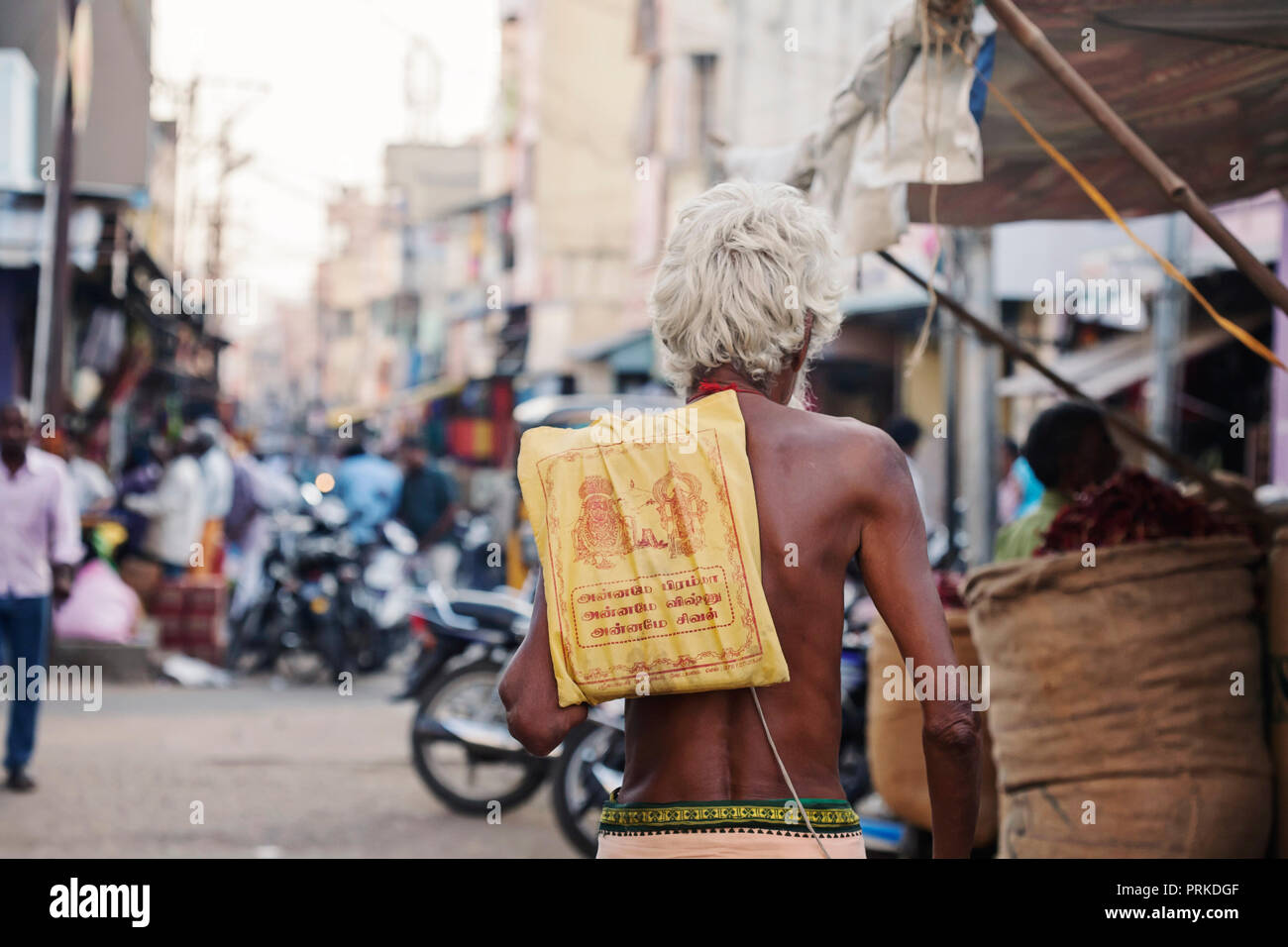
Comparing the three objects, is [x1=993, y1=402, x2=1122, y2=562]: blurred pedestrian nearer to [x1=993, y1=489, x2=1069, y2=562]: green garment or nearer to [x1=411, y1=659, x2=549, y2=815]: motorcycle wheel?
[x1=993, y1=489, x2=1069, y2=562]: green garment

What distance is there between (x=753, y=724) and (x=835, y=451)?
1.35 ft

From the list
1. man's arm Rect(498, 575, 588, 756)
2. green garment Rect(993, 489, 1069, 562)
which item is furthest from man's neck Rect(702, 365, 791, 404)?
green garment Rect(993, 489, 1069, 562)

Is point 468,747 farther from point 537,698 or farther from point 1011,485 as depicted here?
point 1011,485

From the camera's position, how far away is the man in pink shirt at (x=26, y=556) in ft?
25.2

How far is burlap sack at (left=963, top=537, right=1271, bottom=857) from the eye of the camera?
3.79 meters

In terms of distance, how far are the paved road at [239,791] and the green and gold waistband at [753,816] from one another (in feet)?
14.7

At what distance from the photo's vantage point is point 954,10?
3494 mm

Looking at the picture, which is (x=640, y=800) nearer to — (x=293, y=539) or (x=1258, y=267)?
(x=1258, y=267)

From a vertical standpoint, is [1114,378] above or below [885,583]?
above

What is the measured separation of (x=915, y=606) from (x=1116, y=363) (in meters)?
13.3

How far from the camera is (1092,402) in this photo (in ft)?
17.2

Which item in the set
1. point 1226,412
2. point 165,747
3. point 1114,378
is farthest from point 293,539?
point 1226,412

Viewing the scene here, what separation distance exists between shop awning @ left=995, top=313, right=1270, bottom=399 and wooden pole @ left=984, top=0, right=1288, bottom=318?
10042 mm
